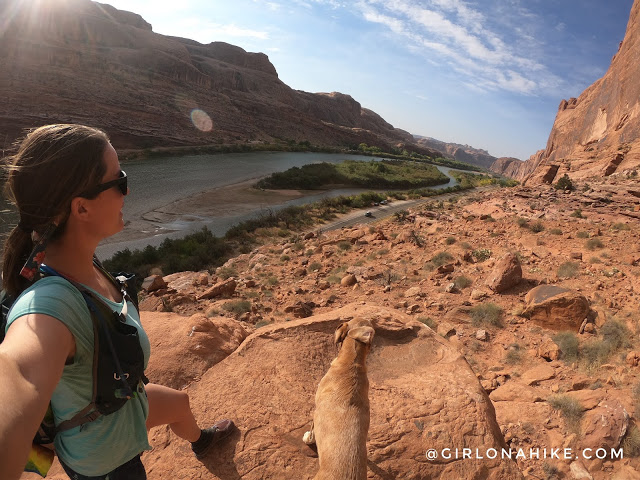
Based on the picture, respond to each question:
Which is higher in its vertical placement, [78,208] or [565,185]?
[565,185]

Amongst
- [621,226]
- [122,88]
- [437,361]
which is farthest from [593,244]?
[122,88]

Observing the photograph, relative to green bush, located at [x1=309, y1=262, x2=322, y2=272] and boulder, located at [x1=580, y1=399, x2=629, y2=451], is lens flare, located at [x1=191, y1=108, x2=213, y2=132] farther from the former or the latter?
boulder, located at [x1=580, y1=399, x2=629, y2=451]

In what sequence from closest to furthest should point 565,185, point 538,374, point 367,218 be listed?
1. point 538,374
2. point 565,185
3. point 367,218

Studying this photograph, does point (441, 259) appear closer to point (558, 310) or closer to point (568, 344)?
point (558, 310)

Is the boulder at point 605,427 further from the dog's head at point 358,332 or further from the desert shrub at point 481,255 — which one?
the desert shrub at point 481,255

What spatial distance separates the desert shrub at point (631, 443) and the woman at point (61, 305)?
4.13 metres

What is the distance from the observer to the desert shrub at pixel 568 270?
745cm

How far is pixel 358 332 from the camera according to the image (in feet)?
9.11

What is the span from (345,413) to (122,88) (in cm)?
6223

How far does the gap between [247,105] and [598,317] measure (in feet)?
262

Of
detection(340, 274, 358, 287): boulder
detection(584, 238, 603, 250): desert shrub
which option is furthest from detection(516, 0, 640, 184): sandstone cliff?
detection(340, 274, 358, 287): boulder

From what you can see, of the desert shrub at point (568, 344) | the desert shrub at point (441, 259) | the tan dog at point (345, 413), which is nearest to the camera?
the tan dog at point (345, 413)

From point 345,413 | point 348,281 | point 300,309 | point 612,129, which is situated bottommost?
point 300,309

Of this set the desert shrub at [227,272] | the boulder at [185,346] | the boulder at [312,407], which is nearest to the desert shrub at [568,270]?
the boulder at [312,407]
